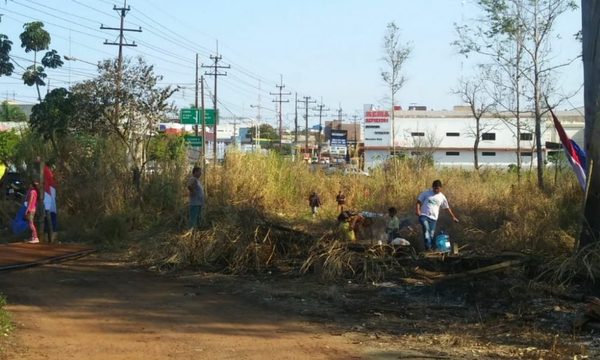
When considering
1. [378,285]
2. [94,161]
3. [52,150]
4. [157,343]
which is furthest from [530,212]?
[52,150]

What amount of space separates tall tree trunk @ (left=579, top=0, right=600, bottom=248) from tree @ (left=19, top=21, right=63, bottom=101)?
53.3ft

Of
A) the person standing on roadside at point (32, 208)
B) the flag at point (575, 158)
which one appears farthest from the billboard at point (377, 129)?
the flag at point (575, 158)

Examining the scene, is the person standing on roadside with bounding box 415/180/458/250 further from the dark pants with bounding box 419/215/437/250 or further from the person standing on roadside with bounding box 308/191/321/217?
the person standing on roadside with bounding box 308/191/321/217

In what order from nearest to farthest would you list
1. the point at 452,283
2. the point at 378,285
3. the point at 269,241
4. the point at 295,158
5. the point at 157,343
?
1. the point at 157,343
2. the point at 452,283
3. the point at 378,285
4. the point at 269,241
5. the point at 295,158

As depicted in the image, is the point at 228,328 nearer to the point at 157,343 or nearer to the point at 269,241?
the point at 157,343

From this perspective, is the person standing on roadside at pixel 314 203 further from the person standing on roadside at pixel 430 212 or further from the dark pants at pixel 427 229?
the dark pants at pixel 427 229

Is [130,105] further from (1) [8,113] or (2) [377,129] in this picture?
(1) [8,113]

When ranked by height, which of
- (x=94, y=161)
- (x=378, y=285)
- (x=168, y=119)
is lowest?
(x=378, y=285)

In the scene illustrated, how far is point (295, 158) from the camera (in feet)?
86.8

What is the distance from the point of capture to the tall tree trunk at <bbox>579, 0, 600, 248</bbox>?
1046 cm

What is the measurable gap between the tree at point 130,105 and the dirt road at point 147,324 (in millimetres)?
8878

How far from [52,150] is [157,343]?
47.1ft

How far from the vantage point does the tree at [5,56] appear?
63.6 feet

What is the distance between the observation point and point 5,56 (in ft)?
64.1
